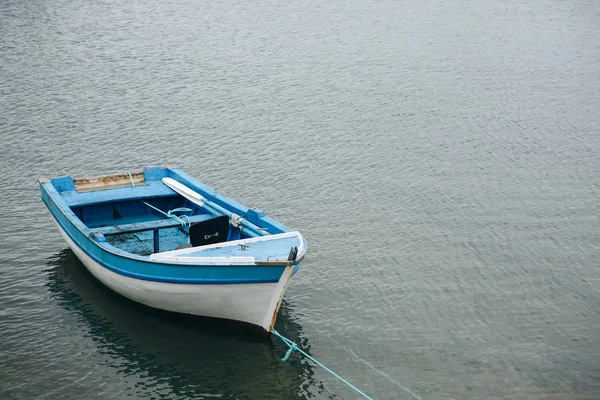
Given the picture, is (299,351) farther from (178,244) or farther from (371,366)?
(178,244)

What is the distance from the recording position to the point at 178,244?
17.3m

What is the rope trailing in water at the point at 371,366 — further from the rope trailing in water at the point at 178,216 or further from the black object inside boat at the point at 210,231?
the rope trailing in water at the point at 178,216

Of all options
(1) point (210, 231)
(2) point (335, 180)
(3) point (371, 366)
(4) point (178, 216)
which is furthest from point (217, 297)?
(2) point (335, 180)

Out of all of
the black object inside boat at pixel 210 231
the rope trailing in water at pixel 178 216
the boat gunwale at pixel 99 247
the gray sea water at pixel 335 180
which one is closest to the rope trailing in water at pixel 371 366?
the gray sea water at pixel 335 180

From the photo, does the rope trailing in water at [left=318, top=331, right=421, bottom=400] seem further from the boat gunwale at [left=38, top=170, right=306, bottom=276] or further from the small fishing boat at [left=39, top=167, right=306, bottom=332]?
the boat gunwale at [left=38, top=170, right=306, bottom=276]

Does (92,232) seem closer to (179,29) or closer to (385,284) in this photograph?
(385,284)

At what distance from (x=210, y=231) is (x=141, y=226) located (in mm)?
1638

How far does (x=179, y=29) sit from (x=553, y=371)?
1272 inches

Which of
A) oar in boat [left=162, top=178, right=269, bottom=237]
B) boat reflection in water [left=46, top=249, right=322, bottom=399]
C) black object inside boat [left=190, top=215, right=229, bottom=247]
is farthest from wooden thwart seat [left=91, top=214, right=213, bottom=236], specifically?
boat reflection in water [left=46, top=249, right=322, bottom=399]

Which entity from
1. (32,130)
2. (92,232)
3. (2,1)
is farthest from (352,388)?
(2,1)

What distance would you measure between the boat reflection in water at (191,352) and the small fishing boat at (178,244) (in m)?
0.39

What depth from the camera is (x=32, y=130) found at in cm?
2686

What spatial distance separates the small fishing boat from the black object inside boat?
0.07 feet

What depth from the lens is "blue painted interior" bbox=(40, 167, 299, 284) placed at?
1409 centimetres
